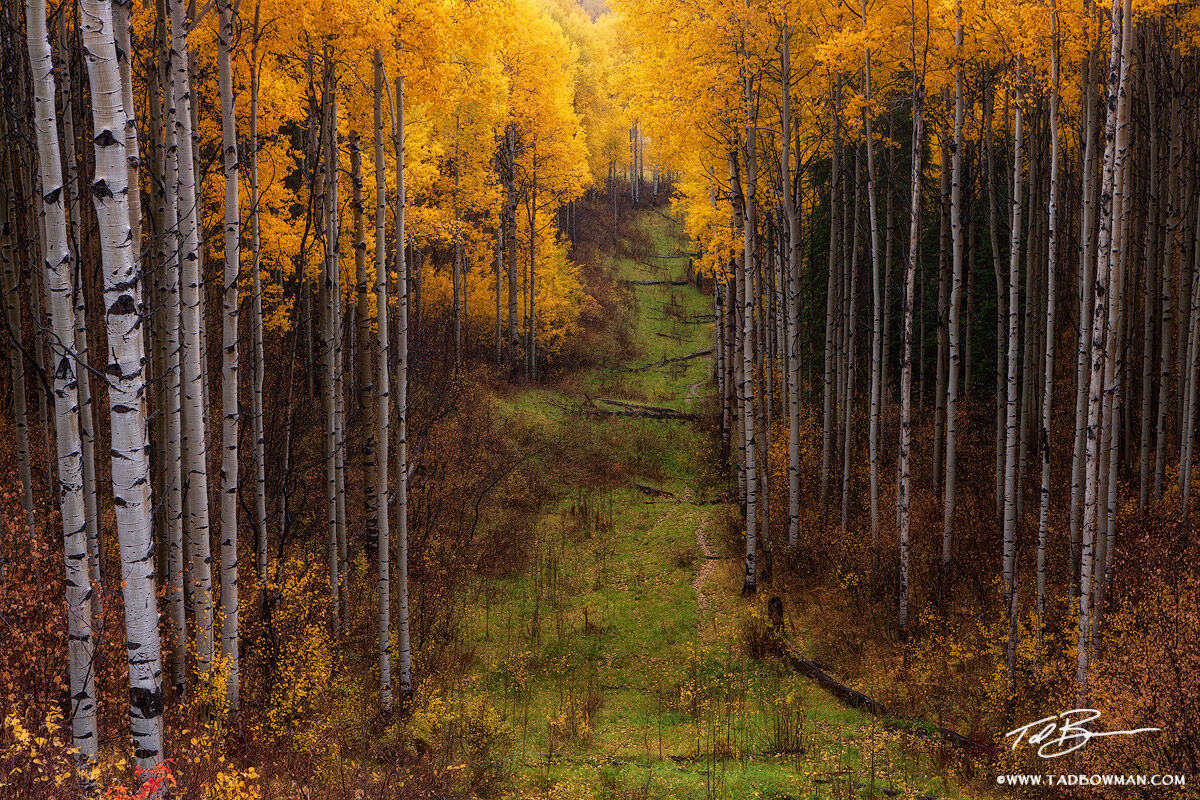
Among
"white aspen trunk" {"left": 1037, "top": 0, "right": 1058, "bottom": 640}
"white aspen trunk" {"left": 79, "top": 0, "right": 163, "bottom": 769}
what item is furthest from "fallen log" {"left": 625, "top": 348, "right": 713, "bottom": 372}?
"white aspen trunk" {"left": 79, "top": 0, "right": 163, "bottom": 769}

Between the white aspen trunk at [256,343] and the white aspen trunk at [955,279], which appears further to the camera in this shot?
the white aspen trunk at [955,279]

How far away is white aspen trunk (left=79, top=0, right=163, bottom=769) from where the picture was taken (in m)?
4.23

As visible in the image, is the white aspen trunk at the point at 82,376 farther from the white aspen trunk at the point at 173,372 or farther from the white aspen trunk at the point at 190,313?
the white aspen trunk at the point at 190,313

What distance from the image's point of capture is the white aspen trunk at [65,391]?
474 centimetres

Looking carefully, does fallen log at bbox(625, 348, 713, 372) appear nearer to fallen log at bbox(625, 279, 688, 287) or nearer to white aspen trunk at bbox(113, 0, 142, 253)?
fallen log at bbox(625, 279, 688, 287)

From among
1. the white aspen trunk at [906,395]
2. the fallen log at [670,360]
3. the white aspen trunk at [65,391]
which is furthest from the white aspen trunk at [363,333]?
the fallen log at [670,360]

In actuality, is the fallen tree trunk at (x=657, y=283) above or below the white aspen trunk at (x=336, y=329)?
above

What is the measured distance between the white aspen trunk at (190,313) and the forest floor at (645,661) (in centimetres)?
366

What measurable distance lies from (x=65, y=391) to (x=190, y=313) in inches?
54.5

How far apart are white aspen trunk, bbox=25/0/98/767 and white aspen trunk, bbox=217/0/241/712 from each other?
1.49m

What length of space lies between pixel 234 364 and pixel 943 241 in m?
11.3

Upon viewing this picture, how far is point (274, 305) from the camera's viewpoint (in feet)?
53.5

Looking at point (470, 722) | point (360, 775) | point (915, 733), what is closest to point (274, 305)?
point (470, 722)

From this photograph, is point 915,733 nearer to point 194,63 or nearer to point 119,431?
point 119,431
